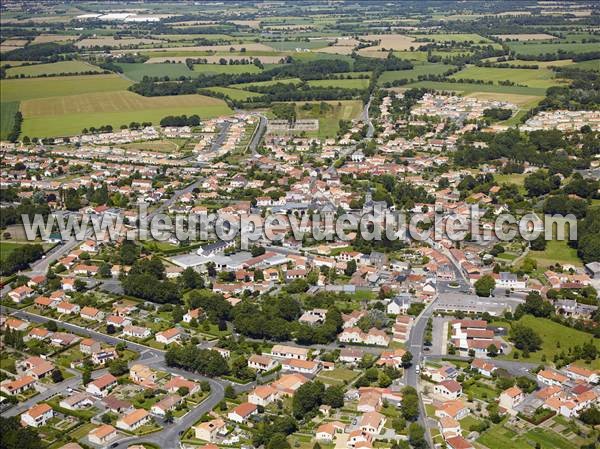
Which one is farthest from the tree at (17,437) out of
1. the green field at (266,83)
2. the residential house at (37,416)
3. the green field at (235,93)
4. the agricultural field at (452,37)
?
the agricultural field at (452,37)

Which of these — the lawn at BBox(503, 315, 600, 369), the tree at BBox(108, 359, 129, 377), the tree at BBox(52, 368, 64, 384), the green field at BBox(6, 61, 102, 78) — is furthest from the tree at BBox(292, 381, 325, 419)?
the green field at BBox(6, 61, 102, 78)

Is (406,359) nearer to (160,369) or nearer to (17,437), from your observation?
(160,369)

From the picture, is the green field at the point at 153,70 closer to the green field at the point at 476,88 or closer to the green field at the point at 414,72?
the green field at the point at 414,72

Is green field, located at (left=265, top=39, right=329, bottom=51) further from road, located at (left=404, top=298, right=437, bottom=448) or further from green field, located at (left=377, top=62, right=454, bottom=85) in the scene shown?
road, located at (left=404, top=298, right=437, bottom=448)

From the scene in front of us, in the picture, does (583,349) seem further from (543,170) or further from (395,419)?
(543,170)

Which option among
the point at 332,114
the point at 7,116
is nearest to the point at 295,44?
the point at 332,114

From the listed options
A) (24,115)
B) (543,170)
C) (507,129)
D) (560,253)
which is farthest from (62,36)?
(560,253)
